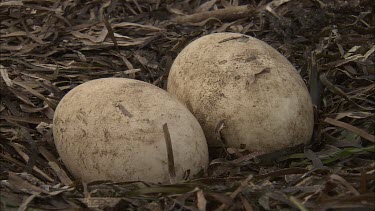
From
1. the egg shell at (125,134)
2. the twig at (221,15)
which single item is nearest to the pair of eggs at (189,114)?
the egg shell at (125,134)

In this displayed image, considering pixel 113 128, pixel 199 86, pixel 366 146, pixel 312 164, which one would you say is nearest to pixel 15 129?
pixel 113 128

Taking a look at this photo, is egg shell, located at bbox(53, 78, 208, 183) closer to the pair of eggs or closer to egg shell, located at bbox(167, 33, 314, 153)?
the pair of eggs

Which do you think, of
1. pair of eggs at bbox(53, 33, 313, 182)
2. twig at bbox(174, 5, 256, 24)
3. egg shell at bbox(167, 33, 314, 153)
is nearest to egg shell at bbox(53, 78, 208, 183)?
pair of eggs at bbox(53, 33, 313, 182)

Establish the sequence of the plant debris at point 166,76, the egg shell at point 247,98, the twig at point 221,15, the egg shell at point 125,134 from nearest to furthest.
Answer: the plant debris at point 166,76
the egg shell at point 125,134
the egg shell at point 247,98
the twig at point 221,15

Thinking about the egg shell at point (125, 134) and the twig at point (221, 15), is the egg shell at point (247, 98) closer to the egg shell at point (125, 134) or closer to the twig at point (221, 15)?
the egg shell at point (125, 134)

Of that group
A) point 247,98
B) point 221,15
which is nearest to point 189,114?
point 247,98

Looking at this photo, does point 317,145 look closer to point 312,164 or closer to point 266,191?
point 312,164

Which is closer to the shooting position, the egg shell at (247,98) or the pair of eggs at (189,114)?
the pair of eggs at (189,114)
